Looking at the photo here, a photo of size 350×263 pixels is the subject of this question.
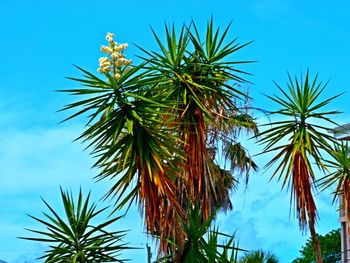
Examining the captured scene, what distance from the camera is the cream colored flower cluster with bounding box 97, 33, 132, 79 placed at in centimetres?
1292

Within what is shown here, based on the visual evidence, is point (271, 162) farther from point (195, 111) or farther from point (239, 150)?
point (239, 150)

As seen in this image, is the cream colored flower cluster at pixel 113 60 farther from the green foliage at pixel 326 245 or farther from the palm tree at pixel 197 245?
the green foliage at pixel 326 245

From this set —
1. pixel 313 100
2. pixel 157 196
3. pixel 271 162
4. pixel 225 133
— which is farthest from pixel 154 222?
pixel 313 100

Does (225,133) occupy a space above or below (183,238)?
above

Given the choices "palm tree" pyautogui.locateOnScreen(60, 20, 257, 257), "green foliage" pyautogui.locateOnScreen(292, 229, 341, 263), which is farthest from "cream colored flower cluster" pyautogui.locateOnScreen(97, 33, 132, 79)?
"green foliage" pyautogui.locateOnScreen(292, 229, 341, 263)

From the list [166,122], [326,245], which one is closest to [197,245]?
[166,122]

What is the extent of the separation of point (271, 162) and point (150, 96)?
14.1ft

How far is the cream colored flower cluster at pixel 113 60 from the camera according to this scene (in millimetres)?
12922

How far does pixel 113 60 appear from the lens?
520 inches

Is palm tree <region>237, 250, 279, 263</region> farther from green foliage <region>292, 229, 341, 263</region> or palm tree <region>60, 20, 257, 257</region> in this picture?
green foliage <region>292, 229, 341, 263</region>

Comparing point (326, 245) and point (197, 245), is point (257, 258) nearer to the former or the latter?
point (197, 245)

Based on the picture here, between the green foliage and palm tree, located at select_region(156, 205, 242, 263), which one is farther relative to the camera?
the green foliage

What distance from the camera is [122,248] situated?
583 inches

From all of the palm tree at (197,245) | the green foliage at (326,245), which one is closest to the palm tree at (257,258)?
the palm tree at (197,245)
